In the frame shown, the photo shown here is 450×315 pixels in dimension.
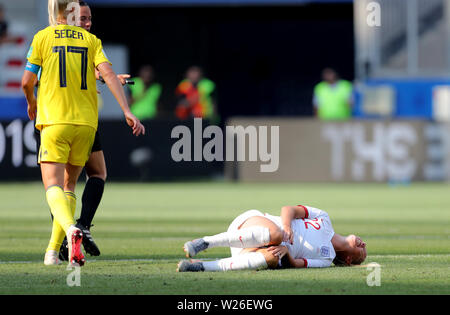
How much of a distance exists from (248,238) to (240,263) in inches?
9.2

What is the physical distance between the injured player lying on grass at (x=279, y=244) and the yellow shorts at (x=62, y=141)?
46.5 inches

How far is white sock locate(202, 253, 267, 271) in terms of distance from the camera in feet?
23.6

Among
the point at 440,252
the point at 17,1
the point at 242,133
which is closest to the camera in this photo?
the point at 440,252

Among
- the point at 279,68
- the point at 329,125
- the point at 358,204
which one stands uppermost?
the point at 279,68

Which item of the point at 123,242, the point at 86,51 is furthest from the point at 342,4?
the point at 86,51

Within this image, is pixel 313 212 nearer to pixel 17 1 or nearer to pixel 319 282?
pixel 319 282

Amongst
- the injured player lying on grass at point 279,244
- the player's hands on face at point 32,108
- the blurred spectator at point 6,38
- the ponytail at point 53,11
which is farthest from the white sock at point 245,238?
the blurred spectator at point 6,38

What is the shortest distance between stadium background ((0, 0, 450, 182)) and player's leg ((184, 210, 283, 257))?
14593 mm

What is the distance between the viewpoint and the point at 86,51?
7.63 meters

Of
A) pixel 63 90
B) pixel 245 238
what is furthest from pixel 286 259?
pixel 63 90

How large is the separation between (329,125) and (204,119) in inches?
110

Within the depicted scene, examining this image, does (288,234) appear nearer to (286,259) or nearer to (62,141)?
(286,259)

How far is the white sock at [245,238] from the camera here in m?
7.06

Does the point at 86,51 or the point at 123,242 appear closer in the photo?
the point at 86,51
